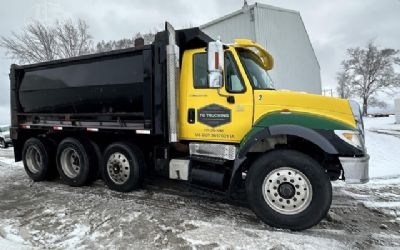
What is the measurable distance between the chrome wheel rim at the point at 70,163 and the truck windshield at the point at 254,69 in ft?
13.9

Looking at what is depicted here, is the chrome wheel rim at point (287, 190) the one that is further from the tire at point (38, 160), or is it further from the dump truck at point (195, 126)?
the tire at point (38, 160)

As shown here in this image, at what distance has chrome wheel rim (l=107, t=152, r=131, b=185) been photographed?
620 cm

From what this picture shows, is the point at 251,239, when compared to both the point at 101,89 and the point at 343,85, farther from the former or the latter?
the point at 343,85

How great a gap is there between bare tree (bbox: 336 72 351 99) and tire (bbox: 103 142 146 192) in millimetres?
55181

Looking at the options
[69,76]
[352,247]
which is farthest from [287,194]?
[69,76]

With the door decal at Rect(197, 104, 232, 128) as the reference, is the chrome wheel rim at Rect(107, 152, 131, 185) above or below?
below

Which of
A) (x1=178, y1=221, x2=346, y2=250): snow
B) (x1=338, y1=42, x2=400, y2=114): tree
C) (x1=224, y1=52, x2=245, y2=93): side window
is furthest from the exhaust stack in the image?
(x1=338, y1=42, x2=400, y2=114): tree

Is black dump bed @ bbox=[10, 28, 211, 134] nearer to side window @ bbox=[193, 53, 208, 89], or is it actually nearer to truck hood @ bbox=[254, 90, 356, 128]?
side window @ bbox=[193, 53, 208, 89]

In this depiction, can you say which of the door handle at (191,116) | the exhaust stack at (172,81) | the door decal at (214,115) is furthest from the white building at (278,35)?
the door decal at (214,115)

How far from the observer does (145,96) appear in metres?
5.67

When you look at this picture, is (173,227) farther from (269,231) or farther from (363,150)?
(363,150)

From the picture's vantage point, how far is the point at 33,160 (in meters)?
7.88

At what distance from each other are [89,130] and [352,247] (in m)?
5.07

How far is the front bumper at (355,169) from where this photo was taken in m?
4.26
